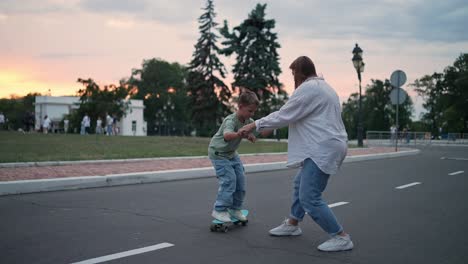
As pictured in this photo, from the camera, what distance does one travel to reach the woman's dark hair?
4609mm

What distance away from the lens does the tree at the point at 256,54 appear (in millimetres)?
37094

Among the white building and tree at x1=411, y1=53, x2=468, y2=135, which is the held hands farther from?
the white building

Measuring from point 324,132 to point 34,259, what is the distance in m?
2.89

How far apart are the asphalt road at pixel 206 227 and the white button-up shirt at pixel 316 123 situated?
2.99ft

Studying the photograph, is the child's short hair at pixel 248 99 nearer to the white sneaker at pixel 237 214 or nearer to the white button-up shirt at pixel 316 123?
the white button-up shirt at pixel 316 123

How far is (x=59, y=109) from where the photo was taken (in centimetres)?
8669

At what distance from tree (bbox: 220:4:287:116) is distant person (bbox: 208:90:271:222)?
31.5 meters

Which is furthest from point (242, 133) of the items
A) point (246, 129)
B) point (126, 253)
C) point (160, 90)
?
point (160, 90)

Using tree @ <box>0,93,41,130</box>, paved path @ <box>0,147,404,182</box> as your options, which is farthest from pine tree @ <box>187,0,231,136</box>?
tree @ <box>0,93,41,130</box>

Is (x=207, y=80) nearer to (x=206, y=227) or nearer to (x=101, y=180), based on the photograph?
(x=101, y=180)

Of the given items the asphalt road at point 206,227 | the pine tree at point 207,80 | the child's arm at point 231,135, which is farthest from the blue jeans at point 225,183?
the pine tree at point 207,80

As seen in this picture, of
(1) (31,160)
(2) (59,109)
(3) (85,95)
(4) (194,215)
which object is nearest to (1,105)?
(2) (59,109)

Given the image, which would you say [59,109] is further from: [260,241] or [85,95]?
[260,241]

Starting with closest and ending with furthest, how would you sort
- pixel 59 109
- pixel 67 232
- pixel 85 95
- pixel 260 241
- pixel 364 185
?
1. pixel 260 241
2. pixel 67 232
3. pixel 364 185
4. pixel 85 95
5. pixel 59 109
